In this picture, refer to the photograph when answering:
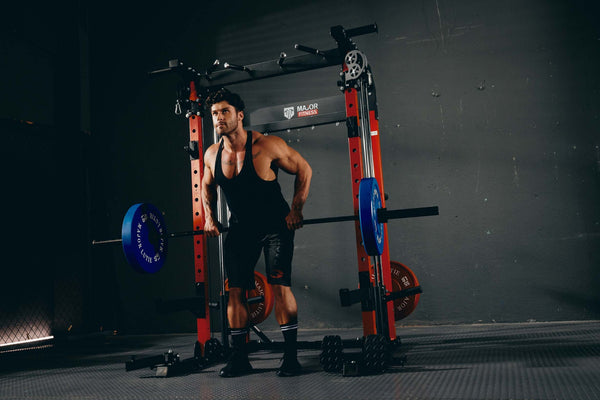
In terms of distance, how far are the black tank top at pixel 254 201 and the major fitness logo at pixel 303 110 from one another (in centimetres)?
74

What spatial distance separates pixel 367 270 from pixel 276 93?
93.1 inches

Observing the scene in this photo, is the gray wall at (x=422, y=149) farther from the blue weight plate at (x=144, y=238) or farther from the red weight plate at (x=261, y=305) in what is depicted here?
the blue weight plate at (x=144, y=238)

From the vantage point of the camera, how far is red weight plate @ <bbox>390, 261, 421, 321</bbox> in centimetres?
329

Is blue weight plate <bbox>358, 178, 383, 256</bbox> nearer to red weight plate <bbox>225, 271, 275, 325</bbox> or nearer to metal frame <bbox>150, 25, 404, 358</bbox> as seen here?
metal frame <bbox>150, 25, 404, 358</bbox>

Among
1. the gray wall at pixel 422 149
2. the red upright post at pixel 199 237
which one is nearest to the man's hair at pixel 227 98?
the red upright post at pixel 199 237

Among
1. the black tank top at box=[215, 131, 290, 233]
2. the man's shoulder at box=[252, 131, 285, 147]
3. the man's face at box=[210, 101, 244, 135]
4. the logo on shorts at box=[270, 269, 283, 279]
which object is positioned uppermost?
the man's face at box=[210, 101, 244, 135]

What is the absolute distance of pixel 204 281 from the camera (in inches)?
112

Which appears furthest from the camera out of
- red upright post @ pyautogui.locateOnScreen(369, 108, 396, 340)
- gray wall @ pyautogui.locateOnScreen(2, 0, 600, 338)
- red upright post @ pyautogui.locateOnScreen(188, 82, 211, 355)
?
gray wall @ pyautogui.locateOnScreen(2, 0, 600, 338)

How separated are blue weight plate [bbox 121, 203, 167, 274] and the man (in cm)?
39

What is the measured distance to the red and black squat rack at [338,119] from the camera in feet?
8.37

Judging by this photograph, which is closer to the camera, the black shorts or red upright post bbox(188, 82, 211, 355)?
the black shorts

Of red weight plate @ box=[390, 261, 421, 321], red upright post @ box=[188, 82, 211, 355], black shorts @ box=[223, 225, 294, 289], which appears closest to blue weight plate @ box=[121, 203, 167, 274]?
red upright post @ box=[188, 82, 211, 355]

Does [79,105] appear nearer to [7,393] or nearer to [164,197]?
[164,197]

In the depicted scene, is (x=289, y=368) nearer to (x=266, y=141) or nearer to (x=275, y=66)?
(x=266, y=141)
